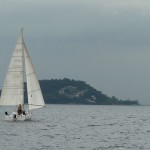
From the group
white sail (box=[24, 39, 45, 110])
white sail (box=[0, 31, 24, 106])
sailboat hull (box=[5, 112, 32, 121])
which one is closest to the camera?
sailboat hull (box=[5, 112, 32, 121])

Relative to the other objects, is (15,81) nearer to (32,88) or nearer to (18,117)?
(32,88)

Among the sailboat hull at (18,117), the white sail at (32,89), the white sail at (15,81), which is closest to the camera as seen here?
the sailboat hull at (18,117)

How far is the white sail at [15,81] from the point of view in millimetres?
82375

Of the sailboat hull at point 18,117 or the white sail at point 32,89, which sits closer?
the sailboat hull at point 18,117

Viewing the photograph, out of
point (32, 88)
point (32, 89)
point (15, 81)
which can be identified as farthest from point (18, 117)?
point (15, 81)

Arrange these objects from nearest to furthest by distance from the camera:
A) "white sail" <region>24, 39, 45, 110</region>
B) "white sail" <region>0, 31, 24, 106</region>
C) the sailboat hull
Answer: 1. the sailboat hull
2. "white sail" <region>0, 31, 24, 106</region>
3. "white sail" <region>24, 39, 45, 110</region>

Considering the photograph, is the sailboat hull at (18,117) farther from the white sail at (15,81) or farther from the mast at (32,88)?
the white sail at (15,81)

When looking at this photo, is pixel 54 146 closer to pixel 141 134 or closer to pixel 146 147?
pixel 146 147

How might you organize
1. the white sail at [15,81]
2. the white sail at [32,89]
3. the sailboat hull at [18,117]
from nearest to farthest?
1. the sailboat hull at [18,117]
2. the white sail at [15,81]
3. the white sail at [32,89]

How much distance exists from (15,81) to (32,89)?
91.8 inches

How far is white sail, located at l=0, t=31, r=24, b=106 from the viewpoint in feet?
270

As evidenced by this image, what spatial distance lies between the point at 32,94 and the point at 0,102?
4122mm

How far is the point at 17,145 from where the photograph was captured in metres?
57.6

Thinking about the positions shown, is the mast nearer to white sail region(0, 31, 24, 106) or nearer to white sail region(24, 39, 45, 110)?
white sail region(24, 39, 45, 110)
